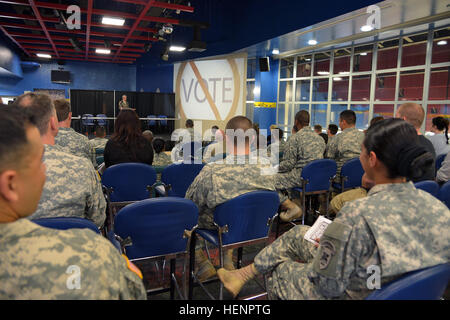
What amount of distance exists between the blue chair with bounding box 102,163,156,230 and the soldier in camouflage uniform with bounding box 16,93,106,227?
1.00m

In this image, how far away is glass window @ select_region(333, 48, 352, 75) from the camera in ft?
27.0

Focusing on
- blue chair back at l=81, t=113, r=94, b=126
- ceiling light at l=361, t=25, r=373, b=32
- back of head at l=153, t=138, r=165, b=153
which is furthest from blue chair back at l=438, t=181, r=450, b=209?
blue chair back at l=81, t=113, r=94, b=126

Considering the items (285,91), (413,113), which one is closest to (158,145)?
(413,113)

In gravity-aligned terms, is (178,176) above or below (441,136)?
below

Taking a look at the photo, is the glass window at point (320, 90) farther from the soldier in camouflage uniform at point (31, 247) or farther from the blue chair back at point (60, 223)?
the soldier in camouflage uniform at point (31, 247)

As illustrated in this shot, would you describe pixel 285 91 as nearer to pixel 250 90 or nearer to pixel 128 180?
pixel 250 90

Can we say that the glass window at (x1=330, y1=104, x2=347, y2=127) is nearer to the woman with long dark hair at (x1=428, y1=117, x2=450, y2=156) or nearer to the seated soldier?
the woman with long dark hair at (x1=428, y1=117, x2=450, y2=156)

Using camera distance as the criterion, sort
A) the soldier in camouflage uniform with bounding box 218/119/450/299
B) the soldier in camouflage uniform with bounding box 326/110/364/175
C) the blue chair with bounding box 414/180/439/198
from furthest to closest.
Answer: the soldier in camouflage uniform with bounding box 326/110/364/175 < the blue chair with bounding box 414/180/439/198 < the soldier in camouflage uniform with bounding box 218/119/450/299

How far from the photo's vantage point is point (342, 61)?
8492 mm

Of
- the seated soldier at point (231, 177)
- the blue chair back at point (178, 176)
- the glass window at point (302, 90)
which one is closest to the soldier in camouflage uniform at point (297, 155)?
the blue chair back at point (178, 176)

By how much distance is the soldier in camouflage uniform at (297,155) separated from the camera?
401 centimetres

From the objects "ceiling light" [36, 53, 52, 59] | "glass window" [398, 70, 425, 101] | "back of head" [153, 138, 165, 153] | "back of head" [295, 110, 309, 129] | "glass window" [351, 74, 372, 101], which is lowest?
"back of head" [153, 138, 165, 153]

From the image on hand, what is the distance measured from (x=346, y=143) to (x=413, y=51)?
14.2 feet
